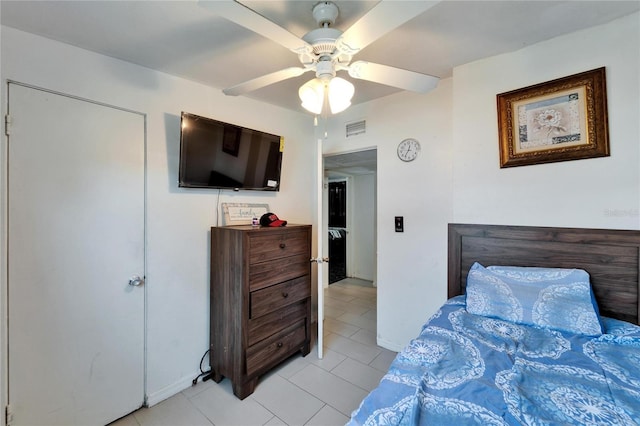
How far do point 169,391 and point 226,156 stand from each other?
187cm

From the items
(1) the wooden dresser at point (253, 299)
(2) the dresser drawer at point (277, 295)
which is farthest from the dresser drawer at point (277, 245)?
(2) the dresser drawer at point (277, 295)

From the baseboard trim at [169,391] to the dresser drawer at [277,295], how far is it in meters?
0.79

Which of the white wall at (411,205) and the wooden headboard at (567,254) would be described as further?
the white wall at (411,205)

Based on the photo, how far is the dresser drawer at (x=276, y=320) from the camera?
1998 millimetres

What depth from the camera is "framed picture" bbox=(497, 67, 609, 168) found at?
150 cm

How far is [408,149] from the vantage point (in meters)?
2.42

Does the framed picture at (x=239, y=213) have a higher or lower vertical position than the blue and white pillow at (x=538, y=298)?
higher

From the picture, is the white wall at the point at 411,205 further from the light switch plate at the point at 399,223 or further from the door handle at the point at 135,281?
the door handle at the point at 135,281

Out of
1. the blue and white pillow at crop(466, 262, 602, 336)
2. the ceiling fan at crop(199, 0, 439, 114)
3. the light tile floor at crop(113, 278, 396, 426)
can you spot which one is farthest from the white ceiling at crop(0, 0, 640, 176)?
the light tile floor at crop(113, 278, 396, 426)

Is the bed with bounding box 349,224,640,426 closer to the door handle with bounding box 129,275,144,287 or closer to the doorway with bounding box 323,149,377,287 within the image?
the door handle with bounding box 129,275,144,287

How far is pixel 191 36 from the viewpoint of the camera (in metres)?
1.56

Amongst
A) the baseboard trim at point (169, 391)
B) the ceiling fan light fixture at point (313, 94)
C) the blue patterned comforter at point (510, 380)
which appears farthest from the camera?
the baseboard trim at point (169, 391)

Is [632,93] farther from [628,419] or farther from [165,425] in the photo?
[165,425]

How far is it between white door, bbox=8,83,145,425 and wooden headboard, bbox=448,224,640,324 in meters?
2.39
